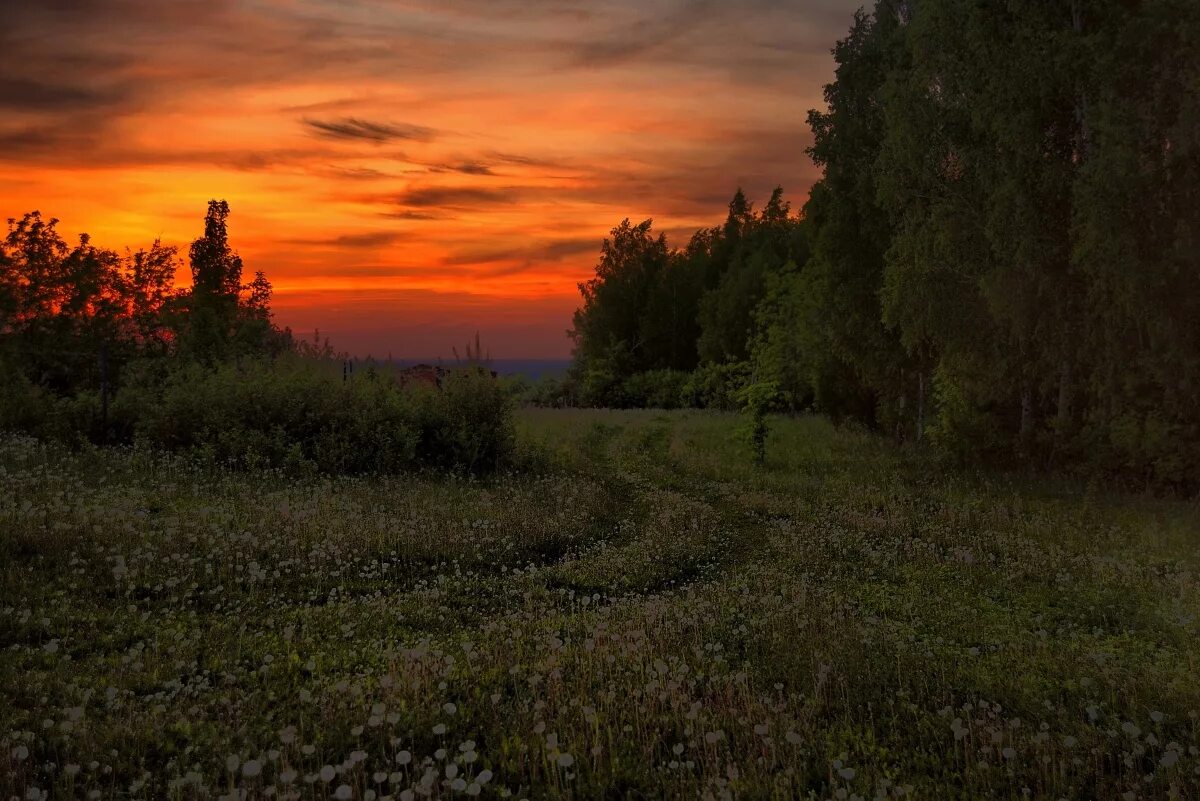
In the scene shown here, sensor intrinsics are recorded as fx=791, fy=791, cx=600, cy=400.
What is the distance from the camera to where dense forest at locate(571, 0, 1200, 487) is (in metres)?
16.4

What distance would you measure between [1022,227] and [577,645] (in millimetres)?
16176

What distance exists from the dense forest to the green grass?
145 inches

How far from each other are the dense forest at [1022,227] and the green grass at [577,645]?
145 inches

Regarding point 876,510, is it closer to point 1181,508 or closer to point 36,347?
point 1181,508

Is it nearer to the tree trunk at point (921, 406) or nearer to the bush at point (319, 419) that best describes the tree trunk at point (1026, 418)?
the tree trunk at point (921, 406)

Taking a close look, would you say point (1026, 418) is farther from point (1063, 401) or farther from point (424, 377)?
point (424, 377)

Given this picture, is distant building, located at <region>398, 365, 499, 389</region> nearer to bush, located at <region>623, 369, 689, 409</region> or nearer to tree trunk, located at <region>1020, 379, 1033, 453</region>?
tree trunk, located at <region>1020, 379, 1033, 453</region>

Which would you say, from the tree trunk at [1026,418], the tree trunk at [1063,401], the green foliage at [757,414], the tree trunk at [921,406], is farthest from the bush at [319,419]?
the tree trunk at [921,406]

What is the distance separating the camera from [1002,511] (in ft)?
50.8

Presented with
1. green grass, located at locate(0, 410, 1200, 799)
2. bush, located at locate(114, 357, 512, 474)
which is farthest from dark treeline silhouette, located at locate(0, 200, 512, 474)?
green grass, located at locate(0, 410, 1200, 799)

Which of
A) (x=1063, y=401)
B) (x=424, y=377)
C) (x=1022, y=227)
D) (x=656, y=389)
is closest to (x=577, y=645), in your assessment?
(x=1022, y=227)

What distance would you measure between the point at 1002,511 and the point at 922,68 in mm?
12362

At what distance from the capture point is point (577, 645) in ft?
26.6

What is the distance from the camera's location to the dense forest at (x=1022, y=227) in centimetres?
1639
